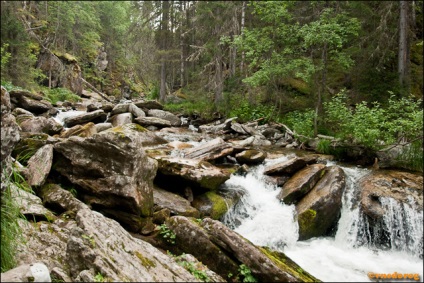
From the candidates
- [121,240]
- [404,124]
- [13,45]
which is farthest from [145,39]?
[121,240]

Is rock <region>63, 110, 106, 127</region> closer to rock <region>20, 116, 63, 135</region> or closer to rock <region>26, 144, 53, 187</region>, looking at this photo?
rock <region>20, 116, 63, 135</region>

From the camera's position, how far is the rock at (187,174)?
7418mm

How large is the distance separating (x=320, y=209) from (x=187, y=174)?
332 centimetres

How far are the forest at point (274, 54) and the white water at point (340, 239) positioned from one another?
123 inches

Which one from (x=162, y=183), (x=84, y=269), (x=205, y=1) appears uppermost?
(x=205, y=1)

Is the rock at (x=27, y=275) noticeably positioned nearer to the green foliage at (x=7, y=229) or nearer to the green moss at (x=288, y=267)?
the green foliage at (x=7, y=229)

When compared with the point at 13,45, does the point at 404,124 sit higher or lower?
lower

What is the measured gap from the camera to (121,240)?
→ 12.9 feet

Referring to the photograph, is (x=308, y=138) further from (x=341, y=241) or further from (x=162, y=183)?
(x=162, y=183)

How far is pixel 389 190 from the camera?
727cm

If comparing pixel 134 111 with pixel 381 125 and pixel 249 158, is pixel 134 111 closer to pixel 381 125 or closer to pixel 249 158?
pixel 249 158

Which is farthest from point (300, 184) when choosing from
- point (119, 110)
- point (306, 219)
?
point (119, 110)

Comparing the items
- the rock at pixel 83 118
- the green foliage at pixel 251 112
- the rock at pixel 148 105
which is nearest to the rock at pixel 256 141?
the green foliage at pixel 251 112

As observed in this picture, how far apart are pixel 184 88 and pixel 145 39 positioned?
5.21 meters
